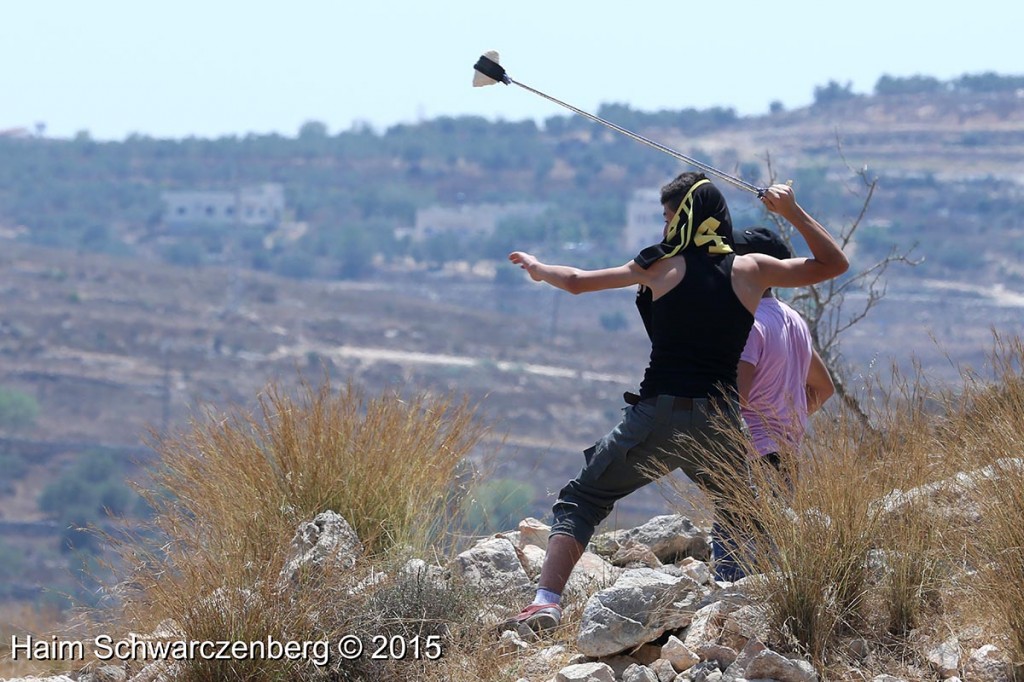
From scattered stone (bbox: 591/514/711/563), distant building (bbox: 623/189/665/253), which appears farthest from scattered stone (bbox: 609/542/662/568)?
distant building (bbox: 623/189/665/253)

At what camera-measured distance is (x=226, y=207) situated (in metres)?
142

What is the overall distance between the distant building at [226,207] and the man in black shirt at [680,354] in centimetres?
13788

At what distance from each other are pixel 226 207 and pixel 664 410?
464ft

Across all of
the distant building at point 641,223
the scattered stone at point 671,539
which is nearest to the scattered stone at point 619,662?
the scattered stone at point 671,539

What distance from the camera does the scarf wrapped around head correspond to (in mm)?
4215

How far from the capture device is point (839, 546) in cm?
375

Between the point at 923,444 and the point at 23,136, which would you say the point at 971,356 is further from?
the point at 23,136

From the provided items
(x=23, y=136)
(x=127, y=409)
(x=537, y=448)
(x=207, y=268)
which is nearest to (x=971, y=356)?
(x=537, y=448)

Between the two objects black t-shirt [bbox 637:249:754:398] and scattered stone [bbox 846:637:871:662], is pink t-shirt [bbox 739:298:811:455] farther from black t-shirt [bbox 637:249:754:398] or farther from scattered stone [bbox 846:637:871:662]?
scattered stone [bbox 846:637:871:662]

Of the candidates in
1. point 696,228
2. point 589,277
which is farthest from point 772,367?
point 589,277

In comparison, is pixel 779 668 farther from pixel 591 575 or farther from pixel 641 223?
pixel 641 223

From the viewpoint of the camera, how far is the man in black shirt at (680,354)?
4148 mm

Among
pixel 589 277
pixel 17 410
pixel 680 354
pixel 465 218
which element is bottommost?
pixel 17 410

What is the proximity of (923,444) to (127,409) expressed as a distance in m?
79.8
